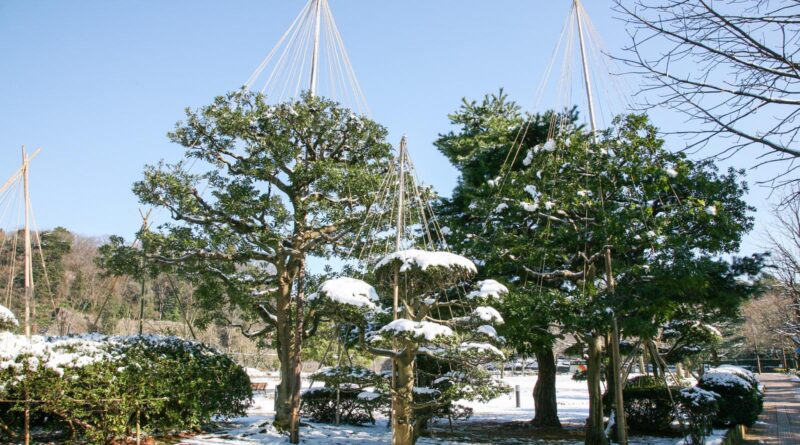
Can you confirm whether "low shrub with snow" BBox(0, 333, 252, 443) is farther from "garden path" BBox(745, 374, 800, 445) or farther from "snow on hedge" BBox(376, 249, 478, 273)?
A: "garden path" BBox(745, 374, 800, 445)

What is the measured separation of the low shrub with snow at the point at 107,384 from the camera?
6691 millimetres

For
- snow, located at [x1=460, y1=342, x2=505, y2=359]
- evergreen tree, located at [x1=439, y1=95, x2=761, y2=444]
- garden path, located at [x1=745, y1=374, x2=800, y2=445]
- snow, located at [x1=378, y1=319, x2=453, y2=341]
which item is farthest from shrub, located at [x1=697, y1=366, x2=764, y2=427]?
snow, located at [x1=378, y1=319, x2=453, y2=341]

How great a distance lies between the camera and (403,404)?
739 cm

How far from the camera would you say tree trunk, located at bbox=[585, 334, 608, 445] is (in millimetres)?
9781

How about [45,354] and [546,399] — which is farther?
[546,399]

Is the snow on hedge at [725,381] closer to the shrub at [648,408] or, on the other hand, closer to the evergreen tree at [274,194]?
the shrub at [648,408]

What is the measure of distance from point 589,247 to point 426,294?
14.9 ft

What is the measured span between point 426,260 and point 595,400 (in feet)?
18.0

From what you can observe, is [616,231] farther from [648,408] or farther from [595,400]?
[648,408]

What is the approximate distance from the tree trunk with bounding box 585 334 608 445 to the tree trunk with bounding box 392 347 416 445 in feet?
13.8

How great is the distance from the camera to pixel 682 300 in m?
9.74

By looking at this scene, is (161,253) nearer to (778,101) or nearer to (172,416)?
(172,416)

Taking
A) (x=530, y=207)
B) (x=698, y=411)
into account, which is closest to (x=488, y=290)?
(x=530, y=207)

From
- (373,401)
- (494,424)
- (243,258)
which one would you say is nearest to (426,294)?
(373,401)
